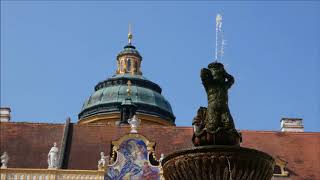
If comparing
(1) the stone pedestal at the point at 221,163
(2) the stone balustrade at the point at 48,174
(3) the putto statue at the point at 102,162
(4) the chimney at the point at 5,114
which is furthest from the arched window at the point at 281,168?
(1) the stone pedestal at the point at 221,163

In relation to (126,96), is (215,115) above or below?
below

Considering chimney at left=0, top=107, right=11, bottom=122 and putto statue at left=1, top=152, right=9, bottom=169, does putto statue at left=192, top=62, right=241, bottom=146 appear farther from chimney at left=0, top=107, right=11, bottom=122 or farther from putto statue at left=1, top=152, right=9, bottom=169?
chimney at left=0, top=107, right=11, bottom=122

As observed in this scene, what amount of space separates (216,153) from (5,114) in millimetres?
30168

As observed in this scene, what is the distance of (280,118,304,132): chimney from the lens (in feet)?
144

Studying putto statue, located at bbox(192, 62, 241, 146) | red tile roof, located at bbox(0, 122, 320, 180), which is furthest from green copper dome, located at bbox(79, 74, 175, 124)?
putto statue, located at bbox(192, 62, 241, 146)

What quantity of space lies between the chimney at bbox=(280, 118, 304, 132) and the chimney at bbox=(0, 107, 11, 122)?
16.4 metres

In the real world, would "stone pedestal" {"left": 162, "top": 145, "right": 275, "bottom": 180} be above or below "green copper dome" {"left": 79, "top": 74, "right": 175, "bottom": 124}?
below

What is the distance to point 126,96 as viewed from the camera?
55.7 m

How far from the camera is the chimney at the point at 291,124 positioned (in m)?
43.8

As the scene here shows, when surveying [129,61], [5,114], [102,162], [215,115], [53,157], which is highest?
[129,61]

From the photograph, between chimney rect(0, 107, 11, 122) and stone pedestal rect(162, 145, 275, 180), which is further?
chimney rect(0, 107, 11, 122)

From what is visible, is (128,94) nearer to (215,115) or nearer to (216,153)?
(215,115)

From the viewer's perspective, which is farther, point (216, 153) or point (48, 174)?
point (48, 174)

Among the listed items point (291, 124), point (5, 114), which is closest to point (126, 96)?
point (5, 114)
